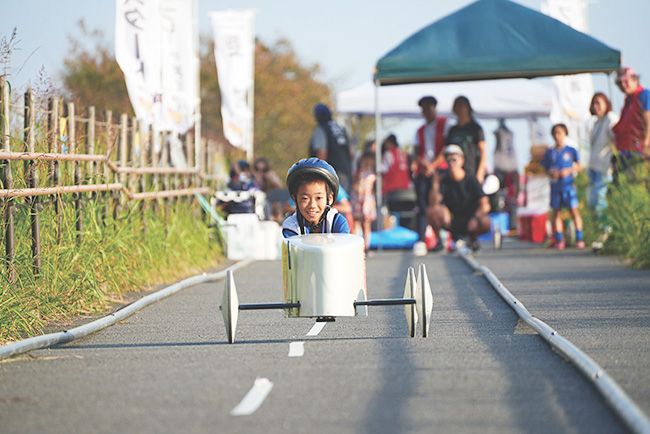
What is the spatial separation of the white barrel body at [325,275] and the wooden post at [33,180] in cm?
257

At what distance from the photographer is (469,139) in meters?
17.5

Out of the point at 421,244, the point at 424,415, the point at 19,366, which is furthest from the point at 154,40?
the point at 424,415

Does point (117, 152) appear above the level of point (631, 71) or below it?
below

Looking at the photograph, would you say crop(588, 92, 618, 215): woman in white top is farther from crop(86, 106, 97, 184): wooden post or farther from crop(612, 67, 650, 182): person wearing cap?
crop(86, 106, 97, 184): wooden post

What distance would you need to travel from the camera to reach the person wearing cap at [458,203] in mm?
17203

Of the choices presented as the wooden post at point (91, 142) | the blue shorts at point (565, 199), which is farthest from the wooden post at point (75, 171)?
the blue shorts at point (565, 199)

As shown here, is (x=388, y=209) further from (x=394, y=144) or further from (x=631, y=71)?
(x=631, y=71)

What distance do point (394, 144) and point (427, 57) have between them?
232 inches

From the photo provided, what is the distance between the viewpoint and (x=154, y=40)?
1523cm

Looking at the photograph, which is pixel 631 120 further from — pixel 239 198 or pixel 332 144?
pixel 239 198

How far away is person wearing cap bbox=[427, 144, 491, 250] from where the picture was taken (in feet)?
56.4

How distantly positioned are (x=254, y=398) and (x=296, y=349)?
1758mm

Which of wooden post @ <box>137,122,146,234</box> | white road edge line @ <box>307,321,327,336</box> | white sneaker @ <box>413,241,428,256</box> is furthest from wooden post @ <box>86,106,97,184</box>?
white sneaker @ <box>413,241,428,256</box>

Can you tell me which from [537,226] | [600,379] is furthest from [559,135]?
[600,379]
